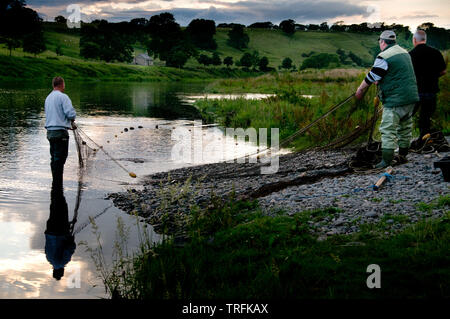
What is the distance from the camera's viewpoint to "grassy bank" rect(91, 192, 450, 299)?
5.74 meters

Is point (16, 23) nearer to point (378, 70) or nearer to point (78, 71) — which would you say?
point (78, 71)

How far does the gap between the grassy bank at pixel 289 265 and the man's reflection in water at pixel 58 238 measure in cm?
105

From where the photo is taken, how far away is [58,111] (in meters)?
11.5

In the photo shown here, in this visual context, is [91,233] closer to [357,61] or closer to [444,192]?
[444,192]

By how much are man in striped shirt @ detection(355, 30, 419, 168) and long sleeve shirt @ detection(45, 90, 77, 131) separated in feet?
22.5

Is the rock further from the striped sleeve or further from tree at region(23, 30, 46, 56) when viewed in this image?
tree at region(23, 30, 46, 56)

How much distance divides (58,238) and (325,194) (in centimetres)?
548

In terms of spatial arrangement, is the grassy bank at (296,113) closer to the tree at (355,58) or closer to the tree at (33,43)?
the tree at (33,43)

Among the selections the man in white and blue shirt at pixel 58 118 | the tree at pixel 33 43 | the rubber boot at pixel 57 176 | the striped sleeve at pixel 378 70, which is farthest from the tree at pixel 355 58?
the man in white and blue shirt at pixel 58 118

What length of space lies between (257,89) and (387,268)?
4592cm

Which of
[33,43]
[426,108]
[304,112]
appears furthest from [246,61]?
[426,108]

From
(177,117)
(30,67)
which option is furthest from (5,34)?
(177,117)

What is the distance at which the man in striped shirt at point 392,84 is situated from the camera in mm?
10227

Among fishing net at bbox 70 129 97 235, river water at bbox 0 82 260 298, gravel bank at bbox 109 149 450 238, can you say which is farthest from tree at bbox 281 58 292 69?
gravel bank at bbox 109 149 450 238
